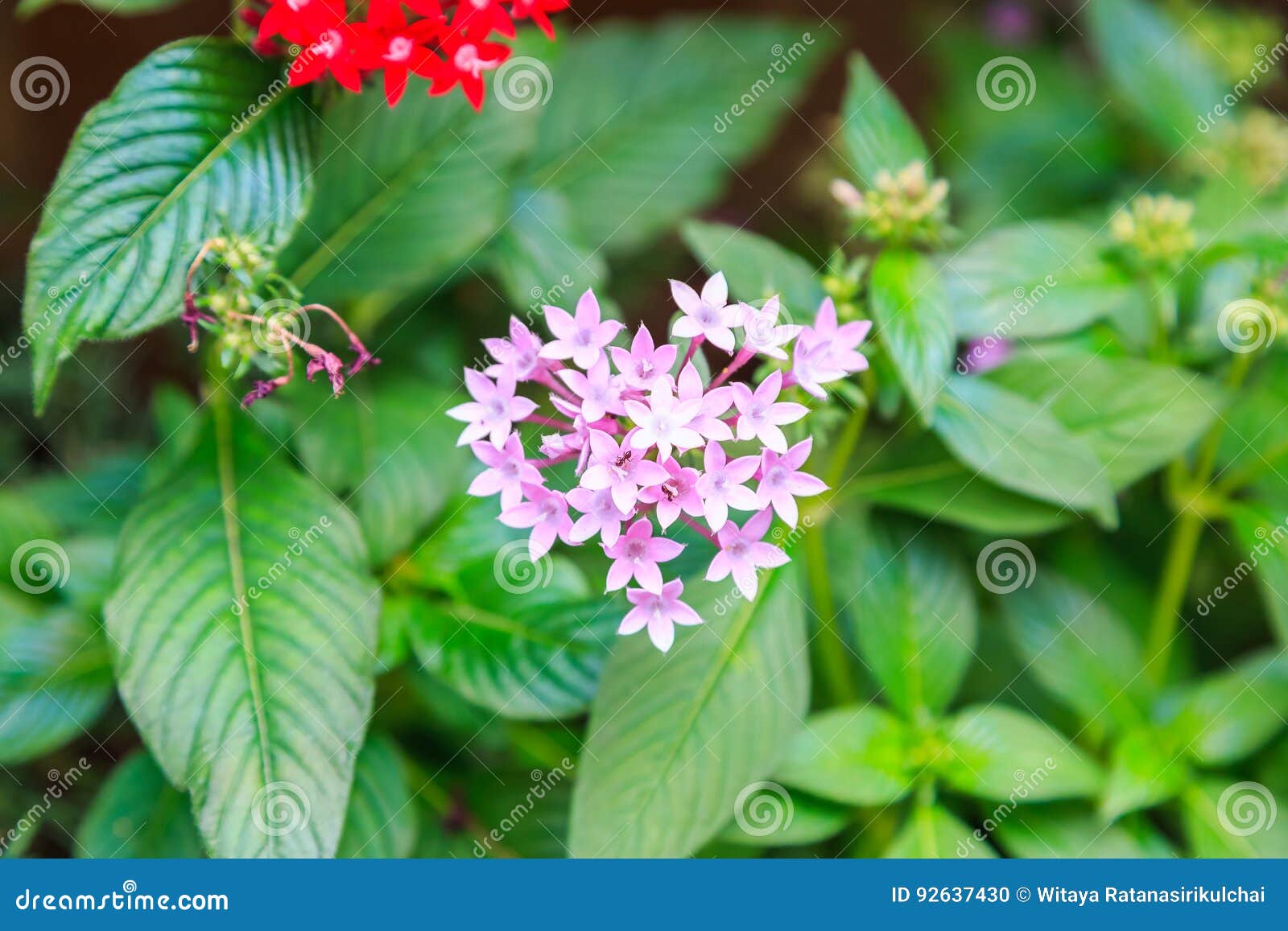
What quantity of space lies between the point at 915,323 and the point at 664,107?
62 cm

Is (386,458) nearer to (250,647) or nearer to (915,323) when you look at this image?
(250,647)

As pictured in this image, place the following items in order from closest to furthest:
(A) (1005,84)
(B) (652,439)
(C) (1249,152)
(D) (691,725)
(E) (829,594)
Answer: (B) (652,439), (D) (691,725), (E) (829,594), (C) (1249,152), (A) (1005,84)

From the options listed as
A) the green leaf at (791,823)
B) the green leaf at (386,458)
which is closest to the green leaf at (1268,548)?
the green leaf at (791,823)

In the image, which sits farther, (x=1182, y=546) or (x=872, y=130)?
(x=1182, y=546)

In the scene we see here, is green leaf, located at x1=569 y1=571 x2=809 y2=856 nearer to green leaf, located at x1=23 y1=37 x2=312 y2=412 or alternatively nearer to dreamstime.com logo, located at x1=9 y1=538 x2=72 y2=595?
green leaf, located at x1=23 y1=37 x2=312 y2=412

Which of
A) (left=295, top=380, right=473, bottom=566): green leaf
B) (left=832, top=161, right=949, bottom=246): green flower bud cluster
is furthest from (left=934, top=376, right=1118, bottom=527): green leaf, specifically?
(left=295, top=380, right=473, bottom=566): green leaf

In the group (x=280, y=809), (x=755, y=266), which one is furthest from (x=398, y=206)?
(x=280, y=809)

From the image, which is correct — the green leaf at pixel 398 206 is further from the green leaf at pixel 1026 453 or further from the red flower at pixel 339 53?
the green leaf at pixel 1026 453

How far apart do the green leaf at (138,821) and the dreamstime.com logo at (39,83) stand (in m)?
0.84

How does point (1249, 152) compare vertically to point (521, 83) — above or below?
above

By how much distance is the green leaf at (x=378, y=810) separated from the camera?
1.05m

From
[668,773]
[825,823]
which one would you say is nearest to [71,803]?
[668,773]

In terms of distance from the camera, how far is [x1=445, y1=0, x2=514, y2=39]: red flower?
89cm

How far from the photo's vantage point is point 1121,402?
3.61 feet
